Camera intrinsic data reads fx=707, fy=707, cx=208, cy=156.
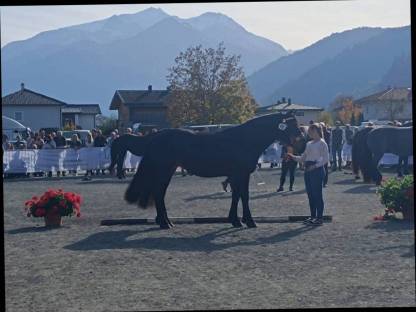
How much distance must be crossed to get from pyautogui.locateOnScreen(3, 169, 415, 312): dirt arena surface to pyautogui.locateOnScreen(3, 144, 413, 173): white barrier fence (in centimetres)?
1233

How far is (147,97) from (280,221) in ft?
145

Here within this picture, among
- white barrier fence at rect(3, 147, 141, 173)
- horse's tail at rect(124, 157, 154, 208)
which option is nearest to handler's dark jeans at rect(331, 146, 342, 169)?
white barrier fence at rect(3, 147, 141, 173)

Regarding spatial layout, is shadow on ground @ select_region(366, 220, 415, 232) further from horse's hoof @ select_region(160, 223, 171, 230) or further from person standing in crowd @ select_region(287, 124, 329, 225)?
horse's hoof @ select_region(160, 223, 171, 230)

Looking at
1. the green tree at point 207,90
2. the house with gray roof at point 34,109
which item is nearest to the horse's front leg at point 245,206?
the green tree at point 207,90

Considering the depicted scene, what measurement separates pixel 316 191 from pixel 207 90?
1459 inches

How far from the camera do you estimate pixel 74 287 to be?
24.0 ft

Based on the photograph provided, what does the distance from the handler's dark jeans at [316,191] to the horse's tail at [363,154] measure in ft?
24.6

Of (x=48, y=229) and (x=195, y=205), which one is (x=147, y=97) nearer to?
(x=195, y=205)

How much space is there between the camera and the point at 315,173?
12.3 m

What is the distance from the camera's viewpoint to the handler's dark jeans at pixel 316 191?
12.2 metres

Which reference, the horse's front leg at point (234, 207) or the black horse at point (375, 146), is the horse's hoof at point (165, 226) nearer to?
the horse's front leg at point (234, 207)

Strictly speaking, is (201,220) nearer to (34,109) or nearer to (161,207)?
(161,207)

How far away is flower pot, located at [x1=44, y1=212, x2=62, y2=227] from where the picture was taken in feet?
40.2

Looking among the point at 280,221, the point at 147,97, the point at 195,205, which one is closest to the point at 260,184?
the point at 195,205
